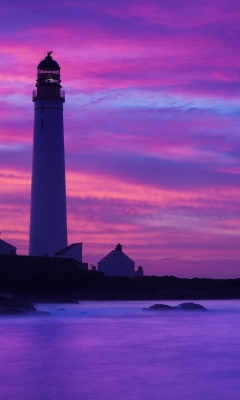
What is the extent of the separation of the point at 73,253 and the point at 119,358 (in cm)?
1910

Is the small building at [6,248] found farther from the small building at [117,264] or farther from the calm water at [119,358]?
the calm water at [119,358]

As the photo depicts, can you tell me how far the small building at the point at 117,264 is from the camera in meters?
36.9

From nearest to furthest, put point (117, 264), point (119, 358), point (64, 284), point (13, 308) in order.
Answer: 1. point (119, 358)
2. point (13, 308)
3. point (64, 284)
4. point (117, 264)

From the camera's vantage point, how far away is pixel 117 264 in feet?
122

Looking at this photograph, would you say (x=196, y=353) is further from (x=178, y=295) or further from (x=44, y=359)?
(x=178, y=295)

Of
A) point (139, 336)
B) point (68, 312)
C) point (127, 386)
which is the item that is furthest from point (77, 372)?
point (68, 312)

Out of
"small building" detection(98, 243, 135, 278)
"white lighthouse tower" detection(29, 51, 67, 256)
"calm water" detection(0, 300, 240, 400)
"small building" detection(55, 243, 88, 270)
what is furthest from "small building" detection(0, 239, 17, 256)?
"calm water" detection(0, 300, 240, 400)

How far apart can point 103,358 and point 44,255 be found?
18130 mm

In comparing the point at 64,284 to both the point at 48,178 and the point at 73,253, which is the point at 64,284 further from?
the point at 48,178

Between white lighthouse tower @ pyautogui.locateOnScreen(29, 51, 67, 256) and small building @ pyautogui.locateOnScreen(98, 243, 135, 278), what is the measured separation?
427 centimetres

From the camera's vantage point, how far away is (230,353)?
16031 mm

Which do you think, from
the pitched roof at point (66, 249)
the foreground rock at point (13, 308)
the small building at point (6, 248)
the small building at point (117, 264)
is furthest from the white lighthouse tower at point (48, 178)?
the foreground rock at point (13, 308)

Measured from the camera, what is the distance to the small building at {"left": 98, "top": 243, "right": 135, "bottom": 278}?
1452 inches

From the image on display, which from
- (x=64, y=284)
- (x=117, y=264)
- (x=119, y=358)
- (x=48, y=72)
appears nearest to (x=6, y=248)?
(x=64, y=284)
